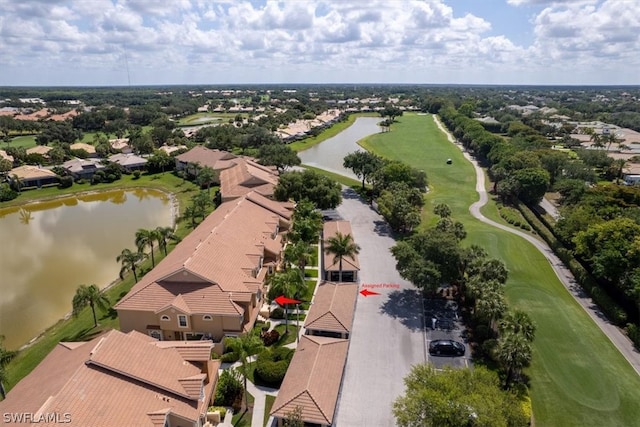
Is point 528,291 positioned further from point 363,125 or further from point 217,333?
point 363,125

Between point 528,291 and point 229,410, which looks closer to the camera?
point 229,410

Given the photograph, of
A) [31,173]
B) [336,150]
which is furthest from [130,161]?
[336,150]

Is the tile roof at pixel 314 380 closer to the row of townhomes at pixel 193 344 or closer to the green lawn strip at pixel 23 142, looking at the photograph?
the row of townhomes at pixel 193 344

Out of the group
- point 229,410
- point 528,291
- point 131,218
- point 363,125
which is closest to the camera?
point 229,410


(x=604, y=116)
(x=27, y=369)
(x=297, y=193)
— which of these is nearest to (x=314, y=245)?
(x=297, y=193)

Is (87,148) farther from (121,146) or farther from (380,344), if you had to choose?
(380,344)

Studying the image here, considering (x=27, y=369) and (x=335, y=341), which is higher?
(x=335, y=341)
